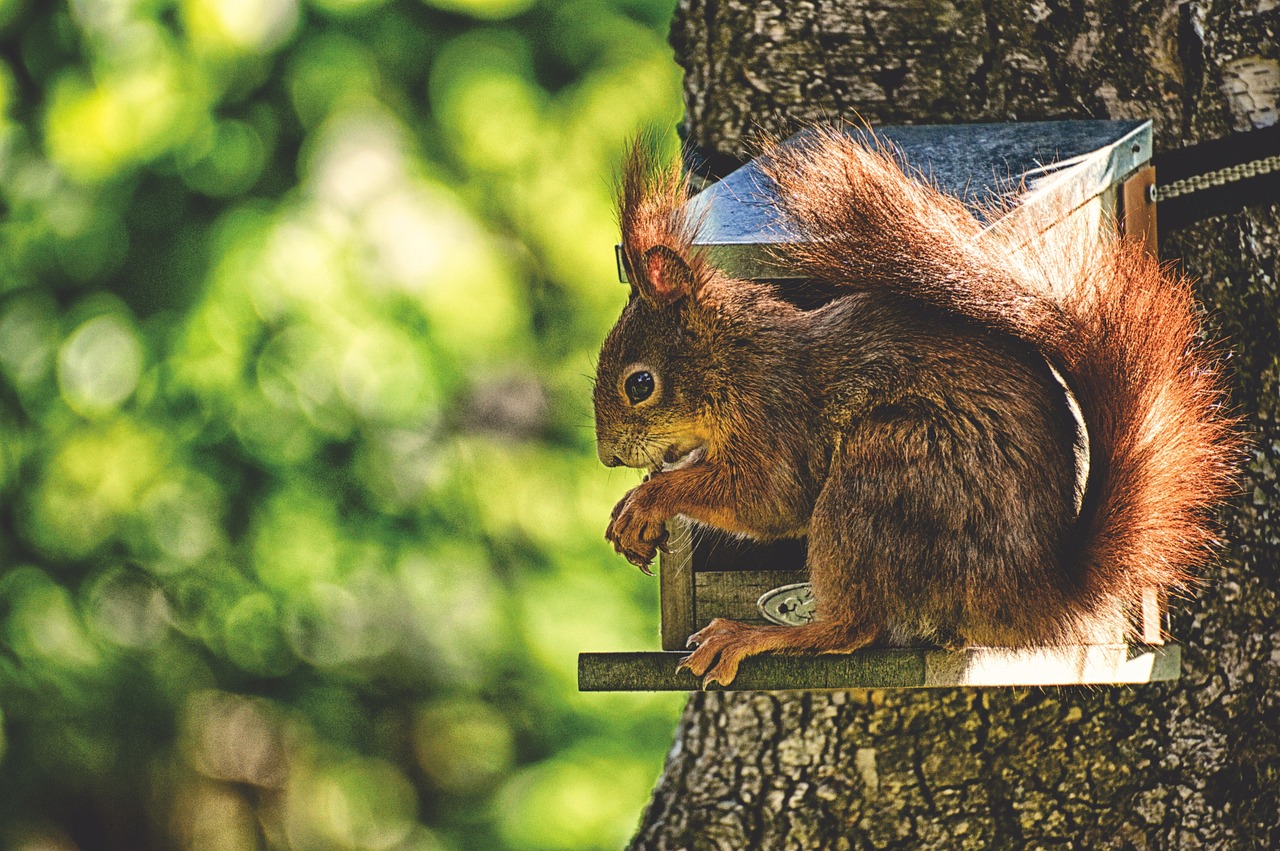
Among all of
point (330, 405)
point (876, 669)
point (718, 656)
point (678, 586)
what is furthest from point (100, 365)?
point (876, 669)

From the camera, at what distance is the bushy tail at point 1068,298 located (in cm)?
144

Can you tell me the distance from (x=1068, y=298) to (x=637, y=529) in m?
0.51

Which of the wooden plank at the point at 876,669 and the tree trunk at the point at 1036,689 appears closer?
the wooden plank at the point at 876,669

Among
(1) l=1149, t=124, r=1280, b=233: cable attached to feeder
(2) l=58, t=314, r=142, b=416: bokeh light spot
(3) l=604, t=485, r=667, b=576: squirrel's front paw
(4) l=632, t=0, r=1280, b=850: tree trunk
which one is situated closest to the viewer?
(3) l=604, t=485, r=667, b=576: squirrel's front paw

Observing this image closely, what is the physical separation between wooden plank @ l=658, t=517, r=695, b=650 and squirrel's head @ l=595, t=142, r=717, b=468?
139 mm

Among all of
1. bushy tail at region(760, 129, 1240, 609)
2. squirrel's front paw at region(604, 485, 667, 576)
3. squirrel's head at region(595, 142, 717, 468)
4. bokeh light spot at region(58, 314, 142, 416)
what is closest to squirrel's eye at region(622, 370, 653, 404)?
squirrel's head at region(595, 142, 717, 468)

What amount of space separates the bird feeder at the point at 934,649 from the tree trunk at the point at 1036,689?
7.5 inches

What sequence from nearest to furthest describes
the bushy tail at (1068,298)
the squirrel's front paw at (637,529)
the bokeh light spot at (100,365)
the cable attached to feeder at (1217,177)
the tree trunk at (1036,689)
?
the bushy tail at (1068,298), the squirrel's front paw at (637,529), the cable attached to feeder at (1217,177), the tree trunk at (1036,689), the bokeh light spot at (100,365)

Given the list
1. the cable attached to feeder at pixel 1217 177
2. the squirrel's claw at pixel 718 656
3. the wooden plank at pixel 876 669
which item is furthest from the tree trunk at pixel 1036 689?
the squirrel's claw at pixel 718 656

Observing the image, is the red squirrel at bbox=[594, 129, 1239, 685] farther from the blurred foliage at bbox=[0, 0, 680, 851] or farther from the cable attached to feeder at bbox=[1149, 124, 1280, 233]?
the blurred foliage at bbox=[0, 0, 680, 851]

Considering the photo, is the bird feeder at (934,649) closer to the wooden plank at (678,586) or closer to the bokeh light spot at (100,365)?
the wooden plank at (678,586)

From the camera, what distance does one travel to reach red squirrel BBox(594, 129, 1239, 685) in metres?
1.45

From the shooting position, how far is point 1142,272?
1.50m

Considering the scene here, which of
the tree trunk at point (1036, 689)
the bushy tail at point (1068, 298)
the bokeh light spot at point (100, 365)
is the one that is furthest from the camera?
the bokeh light spot at point (100, 365)
